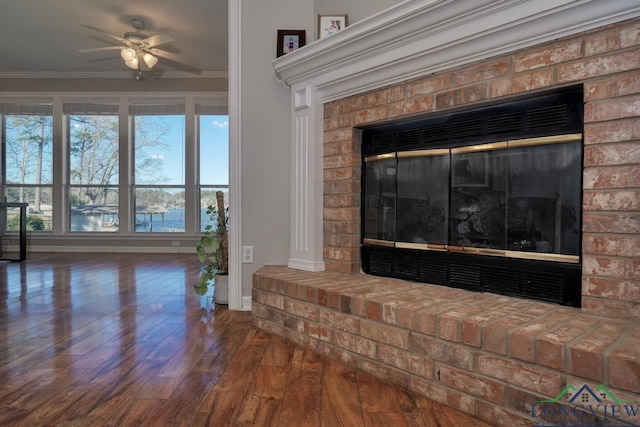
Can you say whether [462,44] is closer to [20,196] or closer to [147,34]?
[147,34]

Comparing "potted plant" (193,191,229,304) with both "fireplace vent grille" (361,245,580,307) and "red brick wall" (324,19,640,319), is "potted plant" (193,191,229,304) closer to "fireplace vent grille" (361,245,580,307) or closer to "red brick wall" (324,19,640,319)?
"fireplace vent grille" (361,245,580,307)

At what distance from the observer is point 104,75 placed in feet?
20.3

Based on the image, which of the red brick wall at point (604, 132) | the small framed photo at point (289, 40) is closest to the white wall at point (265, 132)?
the small framed photo at point (289, 40)

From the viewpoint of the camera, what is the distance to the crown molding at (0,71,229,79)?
6.14m

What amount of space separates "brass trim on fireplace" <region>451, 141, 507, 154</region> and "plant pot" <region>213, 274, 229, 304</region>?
1.83 meters

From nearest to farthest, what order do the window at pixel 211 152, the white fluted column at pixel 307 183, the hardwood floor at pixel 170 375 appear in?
the hardwood floor at pixel 170 375 < the white fluted column at pixel 307 183 < the window at pixel 211 152

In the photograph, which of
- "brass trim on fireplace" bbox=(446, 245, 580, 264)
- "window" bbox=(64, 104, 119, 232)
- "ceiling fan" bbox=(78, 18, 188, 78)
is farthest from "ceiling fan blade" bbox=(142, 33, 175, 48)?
"brass trim on fireplace" bbox=(446, 245, 580, 264)

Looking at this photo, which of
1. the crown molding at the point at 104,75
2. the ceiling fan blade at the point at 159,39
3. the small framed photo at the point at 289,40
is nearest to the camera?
the small framed photo at the point at 289,40

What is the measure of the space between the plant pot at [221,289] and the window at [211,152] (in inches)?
139

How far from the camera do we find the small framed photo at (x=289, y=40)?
262cm

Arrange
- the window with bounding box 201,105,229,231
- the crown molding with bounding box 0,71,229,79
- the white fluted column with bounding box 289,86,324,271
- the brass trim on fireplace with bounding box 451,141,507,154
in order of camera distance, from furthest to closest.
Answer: the window with bounding box 201,105,229,231
the crown molding with bounding box 0,71,229,79
the white fluted column with bounding box 289,86,324,271
the brass trim on fireplace with bounding box 451,141,507,154

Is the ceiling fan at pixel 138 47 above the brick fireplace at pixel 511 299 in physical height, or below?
above

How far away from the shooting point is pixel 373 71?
2.13 m

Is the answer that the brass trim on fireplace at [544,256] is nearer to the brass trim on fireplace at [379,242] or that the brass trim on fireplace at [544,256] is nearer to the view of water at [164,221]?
the brass trim on fireplace at [379,242]
